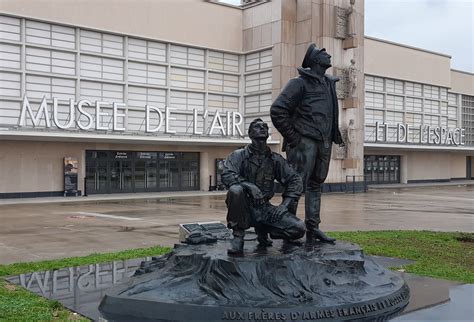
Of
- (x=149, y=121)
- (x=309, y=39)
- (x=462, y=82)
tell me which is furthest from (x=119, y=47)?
(x=462, y=82)

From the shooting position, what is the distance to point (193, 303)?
5.84 m

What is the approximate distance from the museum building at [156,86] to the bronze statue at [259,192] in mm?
23786

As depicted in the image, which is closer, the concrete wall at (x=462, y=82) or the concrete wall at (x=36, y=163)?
the concrete wall at (x=36, y=163)

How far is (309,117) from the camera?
7.62 metres

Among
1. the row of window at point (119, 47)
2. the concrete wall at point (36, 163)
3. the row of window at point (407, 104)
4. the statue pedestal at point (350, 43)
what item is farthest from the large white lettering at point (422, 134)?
the concrete wall at point (36, 163)

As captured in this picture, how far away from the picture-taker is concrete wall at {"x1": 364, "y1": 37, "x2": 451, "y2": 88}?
4738 centimetres

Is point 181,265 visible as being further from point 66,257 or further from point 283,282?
point 66,257

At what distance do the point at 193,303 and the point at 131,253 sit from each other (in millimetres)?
5427

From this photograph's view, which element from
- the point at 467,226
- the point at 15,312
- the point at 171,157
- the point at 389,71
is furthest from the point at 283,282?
the point at 389,71

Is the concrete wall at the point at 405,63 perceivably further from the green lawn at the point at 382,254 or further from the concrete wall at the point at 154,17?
the green lawn at the point at 382,254

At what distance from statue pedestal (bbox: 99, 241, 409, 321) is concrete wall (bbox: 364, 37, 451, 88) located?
41.9 metres

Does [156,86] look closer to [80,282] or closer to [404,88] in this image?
[404,88]

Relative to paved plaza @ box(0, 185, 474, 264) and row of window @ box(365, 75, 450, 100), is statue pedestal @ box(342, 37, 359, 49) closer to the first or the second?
row of window @ box(365, 75, 450, 100)

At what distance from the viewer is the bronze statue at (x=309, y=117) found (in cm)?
757
